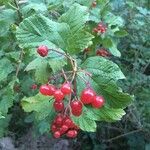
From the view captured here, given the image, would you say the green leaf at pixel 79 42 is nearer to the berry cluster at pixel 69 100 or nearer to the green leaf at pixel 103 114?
the berry cluster at pixel 69 100

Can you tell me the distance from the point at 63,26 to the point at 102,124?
2.07 metres

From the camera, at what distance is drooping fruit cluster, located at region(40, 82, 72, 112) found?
99 cm

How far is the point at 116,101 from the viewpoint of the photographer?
3.43ft

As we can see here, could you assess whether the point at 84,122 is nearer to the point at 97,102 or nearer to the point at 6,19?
the point at 97,102

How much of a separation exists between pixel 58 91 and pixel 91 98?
0.08 m

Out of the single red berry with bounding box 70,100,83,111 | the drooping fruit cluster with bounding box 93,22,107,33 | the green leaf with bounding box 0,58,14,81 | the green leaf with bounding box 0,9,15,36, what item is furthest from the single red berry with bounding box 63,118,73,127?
the drooping fruit cluster with bounding box 93,22,107,33

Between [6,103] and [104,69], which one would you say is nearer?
[104,69]

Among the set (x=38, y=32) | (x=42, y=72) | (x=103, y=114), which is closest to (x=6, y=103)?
(x=42, y=72)

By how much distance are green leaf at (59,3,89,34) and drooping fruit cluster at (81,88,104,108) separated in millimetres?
234

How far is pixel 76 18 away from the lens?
47.6 inches

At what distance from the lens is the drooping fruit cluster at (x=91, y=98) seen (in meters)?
0.99

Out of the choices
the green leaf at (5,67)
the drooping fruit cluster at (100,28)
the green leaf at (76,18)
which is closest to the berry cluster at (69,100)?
the green leaf at (76,18)

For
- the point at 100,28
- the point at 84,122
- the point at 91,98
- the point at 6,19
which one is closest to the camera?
the point at 91,98

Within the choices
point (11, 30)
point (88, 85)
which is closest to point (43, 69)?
point (88, 85)
